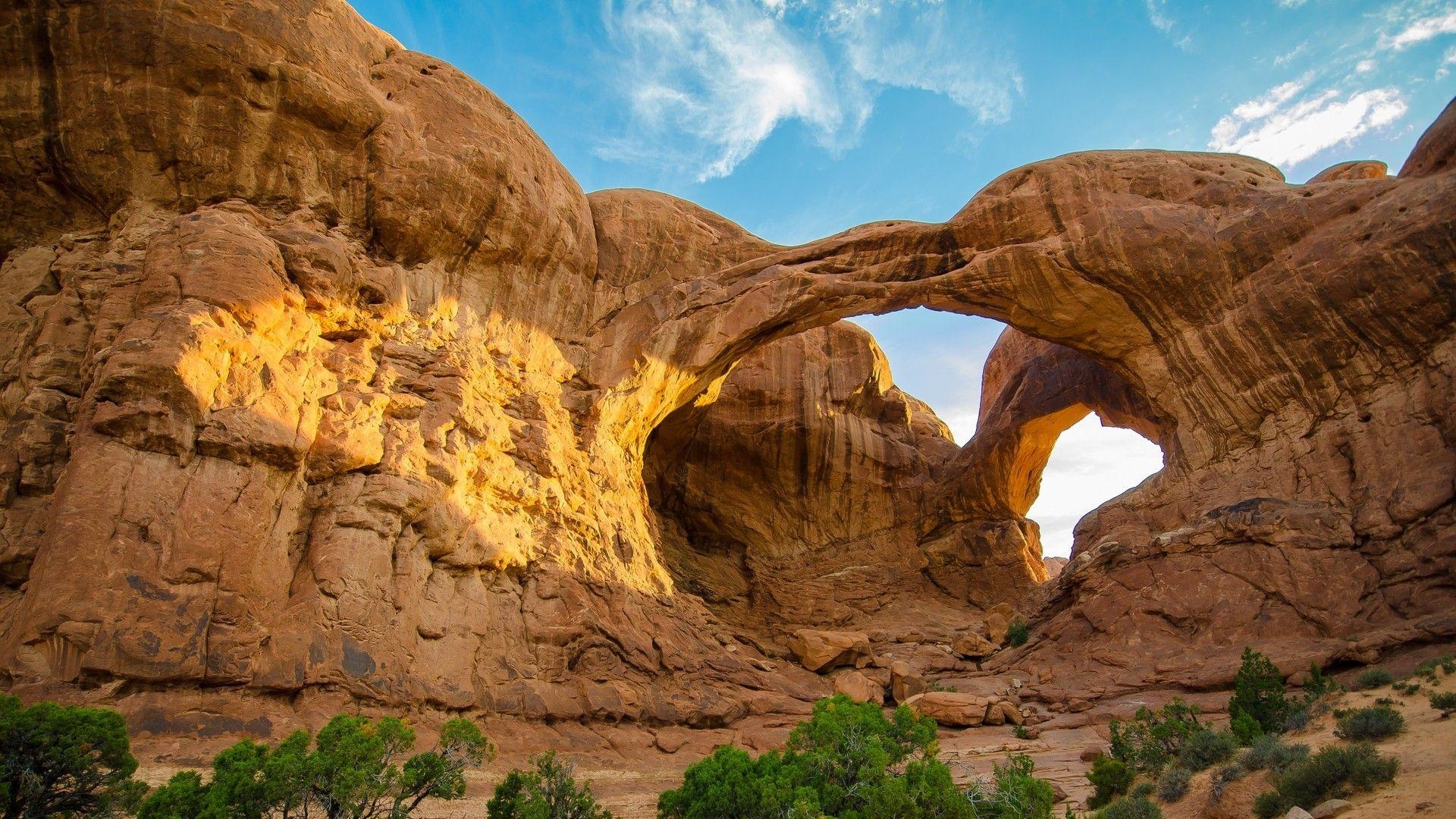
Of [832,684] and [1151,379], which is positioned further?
[1151,379]

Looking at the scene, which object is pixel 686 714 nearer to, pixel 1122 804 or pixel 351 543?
pixel 351 543

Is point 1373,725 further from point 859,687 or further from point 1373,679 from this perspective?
point 859,687

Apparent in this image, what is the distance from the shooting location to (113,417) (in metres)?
11.8

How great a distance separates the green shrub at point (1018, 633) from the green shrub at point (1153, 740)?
822 centimetres

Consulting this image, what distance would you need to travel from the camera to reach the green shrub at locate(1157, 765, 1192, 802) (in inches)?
417

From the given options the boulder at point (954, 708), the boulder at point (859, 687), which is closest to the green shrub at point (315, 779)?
the boulder at point (954, 708)

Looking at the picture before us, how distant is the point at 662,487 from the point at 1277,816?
2321 cm

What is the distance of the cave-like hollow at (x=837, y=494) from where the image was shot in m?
29.2

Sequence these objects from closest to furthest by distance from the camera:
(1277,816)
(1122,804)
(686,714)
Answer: (1277,816) → (1122,804) → (686,714)

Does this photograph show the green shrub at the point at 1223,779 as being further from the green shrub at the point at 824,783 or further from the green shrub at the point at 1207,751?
the green shrub at the point at 824,783

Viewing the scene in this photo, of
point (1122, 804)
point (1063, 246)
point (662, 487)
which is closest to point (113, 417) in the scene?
point (1122, 804)

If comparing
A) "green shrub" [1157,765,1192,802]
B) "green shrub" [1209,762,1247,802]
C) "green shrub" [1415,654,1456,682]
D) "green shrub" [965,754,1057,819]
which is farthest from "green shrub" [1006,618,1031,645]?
"green shrub" [965,754,1057,819]

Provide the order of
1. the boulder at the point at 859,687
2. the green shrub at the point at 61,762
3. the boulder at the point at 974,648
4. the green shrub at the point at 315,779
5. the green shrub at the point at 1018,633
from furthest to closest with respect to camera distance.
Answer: the boulder at the point at 974,648
the green shrub at the point at 1018,633
the boulder at the point at 859,687
the green shrub at the point at 61,762
the green shrub at the point at 315,779

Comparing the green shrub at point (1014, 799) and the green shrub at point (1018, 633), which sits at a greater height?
the green shrub at point (1018, 633)
